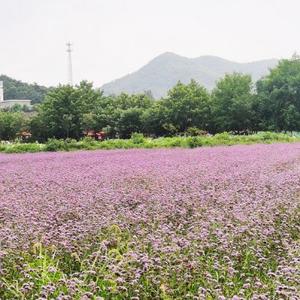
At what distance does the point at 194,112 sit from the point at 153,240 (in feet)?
138

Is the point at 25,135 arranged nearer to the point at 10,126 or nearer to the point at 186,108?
the point at 10,126

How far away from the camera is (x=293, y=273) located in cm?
337

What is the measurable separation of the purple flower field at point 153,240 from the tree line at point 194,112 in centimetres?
3705

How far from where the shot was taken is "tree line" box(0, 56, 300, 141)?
1821 inches

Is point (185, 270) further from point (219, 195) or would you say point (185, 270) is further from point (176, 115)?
point (176, 115)

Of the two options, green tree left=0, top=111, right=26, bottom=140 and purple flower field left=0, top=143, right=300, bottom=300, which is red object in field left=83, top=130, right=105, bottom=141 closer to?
green tree left=0, top=111, right=26, bottom=140

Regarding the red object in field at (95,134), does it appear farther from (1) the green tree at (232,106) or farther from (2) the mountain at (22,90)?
(2) the mountain at (22,90)

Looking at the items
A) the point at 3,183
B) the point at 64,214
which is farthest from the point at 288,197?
the point at 3,183

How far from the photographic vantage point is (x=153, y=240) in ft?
13.9

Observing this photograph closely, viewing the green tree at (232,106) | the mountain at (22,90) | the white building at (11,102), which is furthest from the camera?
the mountain at (22,90)

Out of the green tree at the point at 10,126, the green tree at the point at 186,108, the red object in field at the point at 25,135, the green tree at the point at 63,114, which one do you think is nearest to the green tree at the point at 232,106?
the green tree at the point at 186,108

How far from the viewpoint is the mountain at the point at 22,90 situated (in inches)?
5609

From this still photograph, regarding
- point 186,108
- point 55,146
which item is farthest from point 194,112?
point 55,146

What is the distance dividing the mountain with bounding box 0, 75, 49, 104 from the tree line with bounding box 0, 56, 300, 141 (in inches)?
3389
